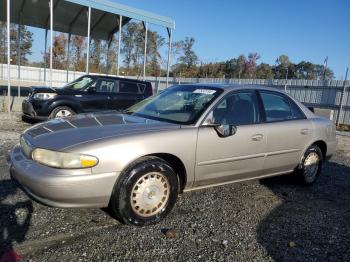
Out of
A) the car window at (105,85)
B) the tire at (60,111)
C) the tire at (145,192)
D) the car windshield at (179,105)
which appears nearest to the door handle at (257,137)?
the car windshield at (179,105)

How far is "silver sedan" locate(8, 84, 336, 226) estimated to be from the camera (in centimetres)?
315

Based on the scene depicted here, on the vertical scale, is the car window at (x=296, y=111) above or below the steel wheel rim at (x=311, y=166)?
above

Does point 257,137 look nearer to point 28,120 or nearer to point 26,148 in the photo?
point 26,148

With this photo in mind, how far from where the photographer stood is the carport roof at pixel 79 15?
15281mm

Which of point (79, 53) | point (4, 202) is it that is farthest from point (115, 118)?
point (79, 53)

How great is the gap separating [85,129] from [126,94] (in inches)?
283

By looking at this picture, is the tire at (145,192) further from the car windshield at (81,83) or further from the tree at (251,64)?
the tree at (251,64)

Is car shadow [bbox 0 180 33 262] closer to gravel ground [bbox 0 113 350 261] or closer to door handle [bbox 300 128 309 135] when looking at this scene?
gravel ground [bbox 0 113 350 261]

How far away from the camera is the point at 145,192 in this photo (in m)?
3.56

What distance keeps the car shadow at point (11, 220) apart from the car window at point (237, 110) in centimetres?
233

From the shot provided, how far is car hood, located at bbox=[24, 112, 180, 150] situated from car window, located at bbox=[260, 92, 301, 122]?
156 cm

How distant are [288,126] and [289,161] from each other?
0.51m

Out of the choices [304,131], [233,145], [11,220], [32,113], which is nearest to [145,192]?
[233,145]

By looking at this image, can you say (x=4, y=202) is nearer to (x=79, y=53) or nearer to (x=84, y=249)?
(x=84, y=249)
